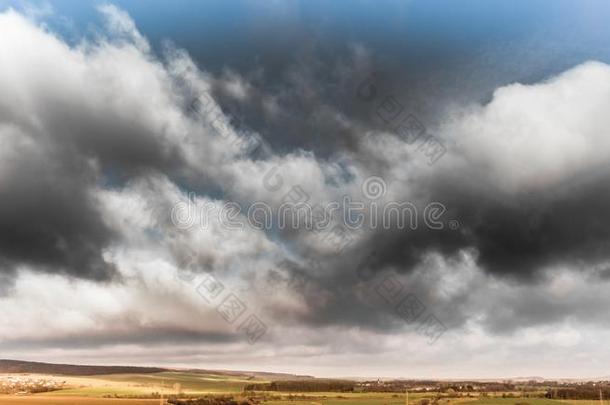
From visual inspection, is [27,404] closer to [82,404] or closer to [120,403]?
[82,404]

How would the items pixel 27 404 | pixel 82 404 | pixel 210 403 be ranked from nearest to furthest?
pixel 27 404 < pixel 82 404 < pixel 210 403

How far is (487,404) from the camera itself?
168m

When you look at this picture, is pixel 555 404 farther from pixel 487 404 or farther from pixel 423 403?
pixel 423 403

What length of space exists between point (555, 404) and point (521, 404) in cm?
1162

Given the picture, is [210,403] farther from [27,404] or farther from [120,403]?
[27,404]

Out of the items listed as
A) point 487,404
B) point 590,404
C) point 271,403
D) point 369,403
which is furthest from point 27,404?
point 590,404

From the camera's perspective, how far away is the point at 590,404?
171 meters

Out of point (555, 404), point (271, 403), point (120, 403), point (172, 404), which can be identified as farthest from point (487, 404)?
point (120, 403)

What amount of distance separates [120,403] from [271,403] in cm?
4632

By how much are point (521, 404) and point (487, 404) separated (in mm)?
10277

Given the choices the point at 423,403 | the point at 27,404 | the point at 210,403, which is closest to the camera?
the point at 27,404

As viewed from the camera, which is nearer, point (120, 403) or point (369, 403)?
point (120, 403)

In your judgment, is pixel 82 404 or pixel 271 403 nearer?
pixel 82 404

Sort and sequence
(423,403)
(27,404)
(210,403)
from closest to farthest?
(27,404) < (423,403) < (210,403)
